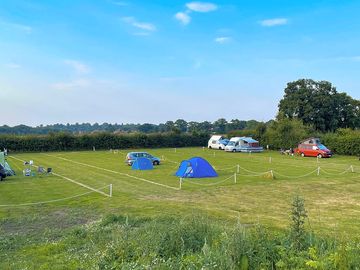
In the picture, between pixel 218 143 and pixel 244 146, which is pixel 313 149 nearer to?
pixel 244 146

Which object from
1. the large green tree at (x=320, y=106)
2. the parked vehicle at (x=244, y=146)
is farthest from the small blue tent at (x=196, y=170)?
the large green tree at (x=320, y=106)

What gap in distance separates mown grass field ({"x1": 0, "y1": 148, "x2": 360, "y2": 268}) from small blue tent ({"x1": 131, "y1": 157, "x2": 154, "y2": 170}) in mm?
3025

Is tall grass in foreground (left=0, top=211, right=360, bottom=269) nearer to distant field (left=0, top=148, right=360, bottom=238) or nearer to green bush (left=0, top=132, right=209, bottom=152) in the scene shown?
distant field (left=0, top=148, right=360, bottom=238)

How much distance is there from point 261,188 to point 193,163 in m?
5.75

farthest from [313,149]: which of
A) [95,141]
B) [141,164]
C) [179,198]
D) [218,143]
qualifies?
[95,141]

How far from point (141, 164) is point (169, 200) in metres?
13.0

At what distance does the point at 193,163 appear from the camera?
23.5 metres

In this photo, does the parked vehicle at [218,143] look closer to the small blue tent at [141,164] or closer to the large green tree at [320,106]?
the large green tree at [320,106]

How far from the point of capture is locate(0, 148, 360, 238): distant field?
11961 millimetres

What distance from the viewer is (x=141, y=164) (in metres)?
28.2

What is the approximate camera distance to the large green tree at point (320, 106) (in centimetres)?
6575

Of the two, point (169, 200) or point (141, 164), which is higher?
point (141, 164)

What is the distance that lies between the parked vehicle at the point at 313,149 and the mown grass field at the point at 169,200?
15.0 m

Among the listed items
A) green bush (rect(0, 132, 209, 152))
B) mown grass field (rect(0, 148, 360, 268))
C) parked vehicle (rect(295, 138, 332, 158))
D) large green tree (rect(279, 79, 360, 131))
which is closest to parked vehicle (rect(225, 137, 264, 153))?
parked vehicle (rect(295, 138, 332, 158))
